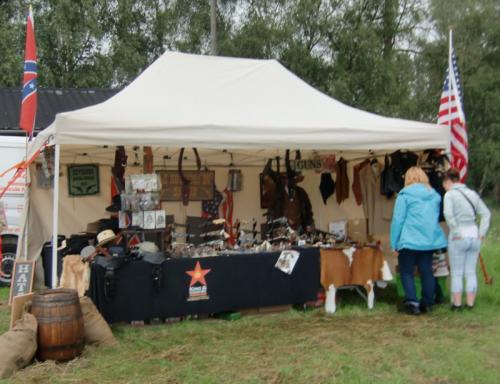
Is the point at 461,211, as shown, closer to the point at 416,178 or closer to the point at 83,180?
the point at 416,178

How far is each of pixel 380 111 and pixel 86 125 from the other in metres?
13.0

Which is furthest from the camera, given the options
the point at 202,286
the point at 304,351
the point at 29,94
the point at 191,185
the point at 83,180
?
the point at 191,185

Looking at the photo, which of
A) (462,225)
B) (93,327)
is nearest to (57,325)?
(93,327)

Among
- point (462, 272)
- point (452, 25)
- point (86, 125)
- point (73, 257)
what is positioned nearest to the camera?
point (86, 125)

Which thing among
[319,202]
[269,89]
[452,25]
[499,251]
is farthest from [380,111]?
[269,89]

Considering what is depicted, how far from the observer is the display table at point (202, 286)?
5.09 meters

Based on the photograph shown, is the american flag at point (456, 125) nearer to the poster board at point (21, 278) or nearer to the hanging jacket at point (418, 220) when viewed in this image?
the hanging jacket at point (418, 220)

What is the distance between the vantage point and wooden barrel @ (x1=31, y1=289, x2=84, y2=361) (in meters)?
4.24

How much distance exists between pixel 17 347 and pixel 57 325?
31cm

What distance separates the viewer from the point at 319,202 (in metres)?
7.96

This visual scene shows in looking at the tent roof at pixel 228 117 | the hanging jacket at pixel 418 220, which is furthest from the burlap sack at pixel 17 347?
the hanging jacket at pixel 418 220

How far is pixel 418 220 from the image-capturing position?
5516 millimetres

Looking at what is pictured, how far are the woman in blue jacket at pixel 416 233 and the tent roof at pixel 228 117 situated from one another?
503mm

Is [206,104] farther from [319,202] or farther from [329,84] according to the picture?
[329,84]
